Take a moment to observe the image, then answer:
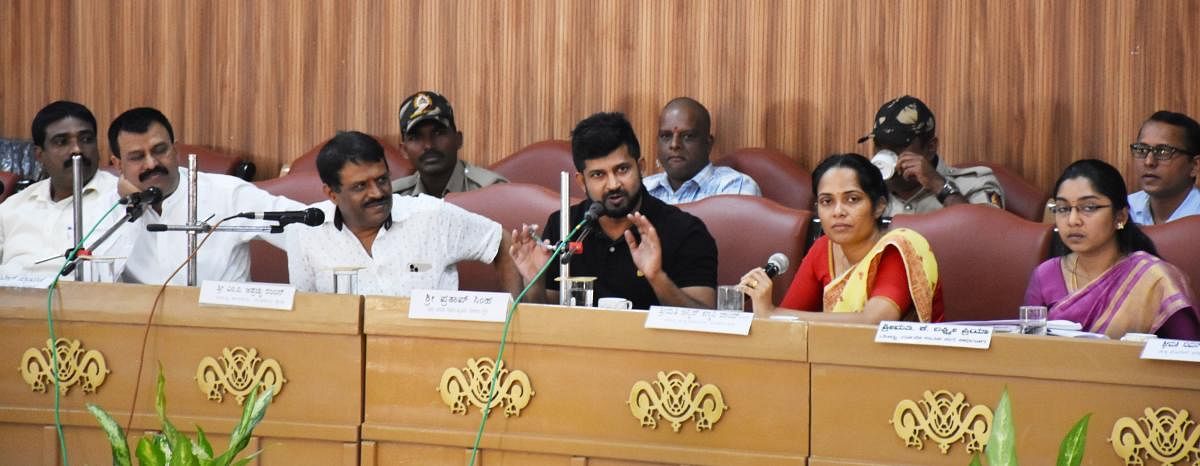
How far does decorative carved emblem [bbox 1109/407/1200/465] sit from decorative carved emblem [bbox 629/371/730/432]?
0.67 metres

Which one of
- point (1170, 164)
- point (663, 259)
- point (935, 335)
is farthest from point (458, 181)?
point (935, 335)

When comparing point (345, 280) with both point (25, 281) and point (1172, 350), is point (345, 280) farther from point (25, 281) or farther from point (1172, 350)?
point (1172, 350)

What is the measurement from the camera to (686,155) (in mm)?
4457

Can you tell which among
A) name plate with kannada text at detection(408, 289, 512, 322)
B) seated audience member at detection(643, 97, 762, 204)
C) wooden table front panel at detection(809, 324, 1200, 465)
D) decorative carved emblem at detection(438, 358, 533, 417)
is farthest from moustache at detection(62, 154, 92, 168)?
wooden table front panel at detection(809, 324, 1200, 465)

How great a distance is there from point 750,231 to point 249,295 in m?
1.36

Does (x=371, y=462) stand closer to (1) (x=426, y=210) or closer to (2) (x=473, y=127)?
(1) (x=426, y=210)

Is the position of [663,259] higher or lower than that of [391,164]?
lower

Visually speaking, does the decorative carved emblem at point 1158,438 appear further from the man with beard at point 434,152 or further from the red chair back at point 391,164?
the red chair back at point 391,164

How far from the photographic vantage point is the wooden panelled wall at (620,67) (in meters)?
4.52

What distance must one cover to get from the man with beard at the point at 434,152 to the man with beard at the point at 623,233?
1.23 metres

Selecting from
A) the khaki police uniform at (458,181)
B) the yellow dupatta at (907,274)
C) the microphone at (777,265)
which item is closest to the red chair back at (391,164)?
the khaki police uniform at (458,181)

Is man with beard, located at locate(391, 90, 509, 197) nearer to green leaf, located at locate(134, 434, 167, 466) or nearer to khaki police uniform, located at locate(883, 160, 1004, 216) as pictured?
khaki police uniform, located at locate(883, 160, 1004, 216)

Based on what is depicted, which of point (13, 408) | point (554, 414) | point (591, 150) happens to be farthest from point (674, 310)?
point (13, 408)

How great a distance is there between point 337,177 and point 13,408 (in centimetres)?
90
